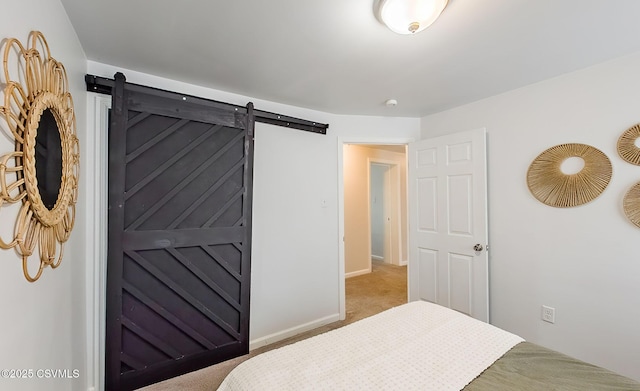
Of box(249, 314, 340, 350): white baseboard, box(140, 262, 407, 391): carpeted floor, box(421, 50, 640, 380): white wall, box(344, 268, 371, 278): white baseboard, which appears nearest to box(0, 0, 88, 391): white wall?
box(140, 262, 407, 391): carpeted floor


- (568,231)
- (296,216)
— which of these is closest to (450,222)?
(568,231)

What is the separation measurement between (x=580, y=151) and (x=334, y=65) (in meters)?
1.92

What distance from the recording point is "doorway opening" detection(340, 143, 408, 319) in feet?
13.3

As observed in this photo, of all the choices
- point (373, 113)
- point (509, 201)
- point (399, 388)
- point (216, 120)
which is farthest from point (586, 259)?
point (216, 120)

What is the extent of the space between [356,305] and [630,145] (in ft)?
9.38

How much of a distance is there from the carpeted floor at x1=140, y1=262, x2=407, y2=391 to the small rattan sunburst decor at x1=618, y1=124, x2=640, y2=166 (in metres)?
2.54

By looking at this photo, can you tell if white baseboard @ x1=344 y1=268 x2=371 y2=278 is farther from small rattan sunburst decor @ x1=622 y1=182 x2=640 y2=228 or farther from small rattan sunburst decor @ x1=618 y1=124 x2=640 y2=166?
small rattan sunburst decor @ x1=618 y1=124 x2=640 y2=166

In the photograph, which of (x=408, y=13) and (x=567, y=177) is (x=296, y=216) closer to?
(x=408, y=13)

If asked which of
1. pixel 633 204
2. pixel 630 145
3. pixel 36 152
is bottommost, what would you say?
pixel 633 204

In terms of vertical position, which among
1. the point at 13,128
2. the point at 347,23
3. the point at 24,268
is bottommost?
the point at 24,268

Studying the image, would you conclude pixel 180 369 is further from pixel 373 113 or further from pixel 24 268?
pixel 373 113

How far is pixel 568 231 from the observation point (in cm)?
212

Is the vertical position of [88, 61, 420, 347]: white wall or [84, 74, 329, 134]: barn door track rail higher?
[84, 74, 329, 134]: barn door track rail

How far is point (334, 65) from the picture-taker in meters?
1.97
